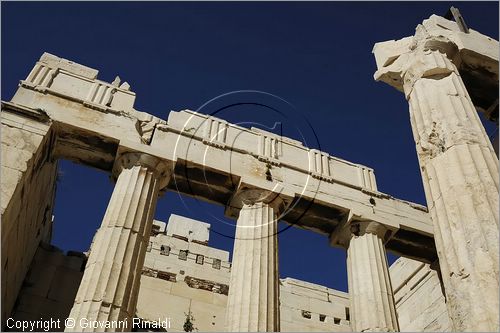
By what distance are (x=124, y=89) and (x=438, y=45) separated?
9930 mm

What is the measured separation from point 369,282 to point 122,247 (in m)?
6.86

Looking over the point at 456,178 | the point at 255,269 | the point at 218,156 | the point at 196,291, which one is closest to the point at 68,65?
the point at 218,156

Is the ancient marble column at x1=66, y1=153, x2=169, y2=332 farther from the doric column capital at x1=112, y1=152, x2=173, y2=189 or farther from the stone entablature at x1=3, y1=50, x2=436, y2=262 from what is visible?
the stone entablature at x1=3, y1=50, x2=436, y2=262

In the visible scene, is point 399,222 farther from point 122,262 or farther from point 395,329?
point 122,262

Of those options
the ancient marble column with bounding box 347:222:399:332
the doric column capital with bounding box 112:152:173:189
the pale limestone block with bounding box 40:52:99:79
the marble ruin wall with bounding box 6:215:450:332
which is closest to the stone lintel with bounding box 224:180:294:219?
the doric column capital with bounding box 112:152:173:189

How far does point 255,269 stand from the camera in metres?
12.9

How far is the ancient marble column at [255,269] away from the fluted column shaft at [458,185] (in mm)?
5615

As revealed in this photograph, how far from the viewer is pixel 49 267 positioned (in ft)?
54.3

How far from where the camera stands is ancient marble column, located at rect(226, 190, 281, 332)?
11.9 metres

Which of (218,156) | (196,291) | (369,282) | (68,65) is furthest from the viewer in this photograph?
(196,291)

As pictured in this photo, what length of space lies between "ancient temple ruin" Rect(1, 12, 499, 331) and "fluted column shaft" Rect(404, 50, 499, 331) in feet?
0.07

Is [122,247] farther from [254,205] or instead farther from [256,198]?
[256,198]

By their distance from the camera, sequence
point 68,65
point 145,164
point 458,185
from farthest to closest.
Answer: point 68,65 → point 145,164 → point 458,185

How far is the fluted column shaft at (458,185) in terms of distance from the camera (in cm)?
609
